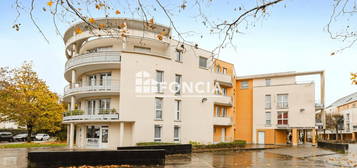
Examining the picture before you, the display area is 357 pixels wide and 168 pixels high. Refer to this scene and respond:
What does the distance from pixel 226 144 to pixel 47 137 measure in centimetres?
3209

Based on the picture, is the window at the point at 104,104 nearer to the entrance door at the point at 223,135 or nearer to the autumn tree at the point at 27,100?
the autumn tree at the point at 27,100

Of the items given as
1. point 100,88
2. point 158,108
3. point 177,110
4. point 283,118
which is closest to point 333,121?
point 283,118

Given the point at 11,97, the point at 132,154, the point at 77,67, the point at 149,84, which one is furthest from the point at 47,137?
the point at 132,154

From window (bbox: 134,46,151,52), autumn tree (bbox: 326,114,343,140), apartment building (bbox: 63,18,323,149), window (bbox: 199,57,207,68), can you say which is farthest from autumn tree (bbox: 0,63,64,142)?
autumn tree (bbox: 326,114,343,140)

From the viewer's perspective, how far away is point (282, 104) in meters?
41.8

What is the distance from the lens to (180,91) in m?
31.6

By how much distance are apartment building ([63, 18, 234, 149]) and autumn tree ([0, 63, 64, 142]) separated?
16.8 feet

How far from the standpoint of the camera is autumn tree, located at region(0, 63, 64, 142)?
1320 inches

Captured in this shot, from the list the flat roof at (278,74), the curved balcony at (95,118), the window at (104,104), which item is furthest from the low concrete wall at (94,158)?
the flat roof at (278,74)

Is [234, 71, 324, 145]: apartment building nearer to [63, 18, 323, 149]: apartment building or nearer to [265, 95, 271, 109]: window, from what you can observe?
[265, 95, 271, 109]: window

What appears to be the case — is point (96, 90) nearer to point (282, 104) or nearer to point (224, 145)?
point (224, 145)

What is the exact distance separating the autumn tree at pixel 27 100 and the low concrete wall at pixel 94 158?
22.1 meters

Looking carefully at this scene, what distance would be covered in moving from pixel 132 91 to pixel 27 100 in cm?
1445

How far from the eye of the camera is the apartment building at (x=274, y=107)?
1582 inches
